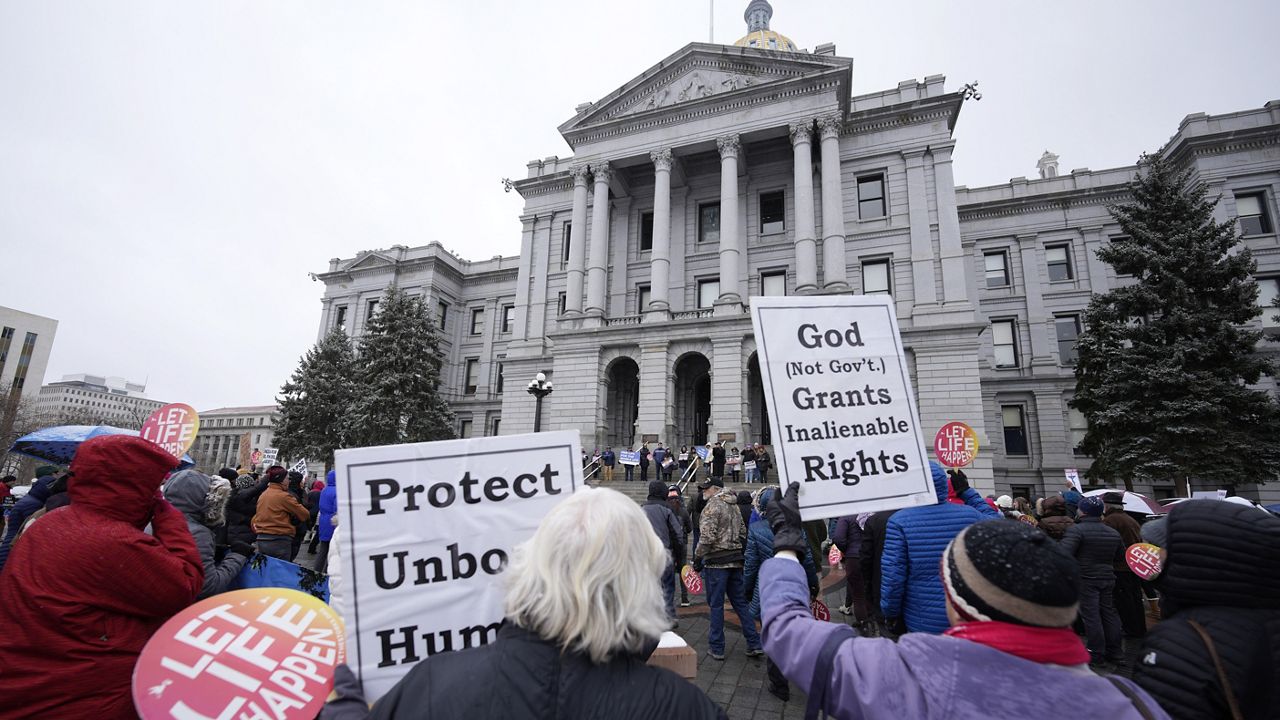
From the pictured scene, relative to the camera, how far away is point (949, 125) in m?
25.5

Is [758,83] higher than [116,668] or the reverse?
higher

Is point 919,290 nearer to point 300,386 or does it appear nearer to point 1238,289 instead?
point 1238,289

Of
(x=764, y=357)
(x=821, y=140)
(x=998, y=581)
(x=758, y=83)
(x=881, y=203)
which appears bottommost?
(x=998, y=581)

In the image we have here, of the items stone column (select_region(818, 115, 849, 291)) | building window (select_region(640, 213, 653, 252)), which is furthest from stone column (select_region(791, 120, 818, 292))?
building window (select_region(640, 213, 653, 252))

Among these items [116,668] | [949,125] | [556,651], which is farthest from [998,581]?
[949,125]

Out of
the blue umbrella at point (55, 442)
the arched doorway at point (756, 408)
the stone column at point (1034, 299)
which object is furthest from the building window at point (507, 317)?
the blue umbrella at point (55, 442)

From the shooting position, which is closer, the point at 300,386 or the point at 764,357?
the point at 764,357

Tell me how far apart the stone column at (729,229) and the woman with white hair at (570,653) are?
22513 millimetres

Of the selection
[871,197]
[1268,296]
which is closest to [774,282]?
[871,197]

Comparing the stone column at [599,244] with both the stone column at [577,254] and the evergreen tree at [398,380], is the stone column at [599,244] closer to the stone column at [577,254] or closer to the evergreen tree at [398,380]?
the stone column at [577,254]

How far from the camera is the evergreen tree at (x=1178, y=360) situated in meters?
17.2

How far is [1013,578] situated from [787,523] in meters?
1.10

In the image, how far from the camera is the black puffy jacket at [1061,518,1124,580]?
6.41 m

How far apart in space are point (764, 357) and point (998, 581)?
200cm
